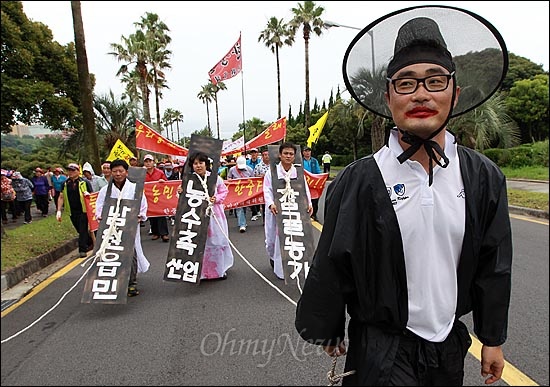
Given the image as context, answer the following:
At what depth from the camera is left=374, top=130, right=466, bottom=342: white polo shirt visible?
1.28 meters

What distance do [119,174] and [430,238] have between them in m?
4.05

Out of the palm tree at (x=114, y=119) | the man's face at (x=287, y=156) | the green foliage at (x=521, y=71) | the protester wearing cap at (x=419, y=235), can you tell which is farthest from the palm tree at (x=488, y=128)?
the palm tree at (x=114, y=119)

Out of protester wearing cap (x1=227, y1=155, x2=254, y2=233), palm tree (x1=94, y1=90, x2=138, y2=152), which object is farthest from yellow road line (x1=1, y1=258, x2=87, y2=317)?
palm tree (x1=94, y1=90, x2=138, y2=152)

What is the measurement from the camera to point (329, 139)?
102 feet

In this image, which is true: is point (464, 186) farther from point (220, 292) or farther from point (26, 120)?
point (26, 120)

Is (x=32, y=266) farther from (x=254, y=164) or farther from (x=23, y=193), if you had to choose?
(x=23, y=193)

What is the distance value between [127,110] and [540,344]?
75.6 feet

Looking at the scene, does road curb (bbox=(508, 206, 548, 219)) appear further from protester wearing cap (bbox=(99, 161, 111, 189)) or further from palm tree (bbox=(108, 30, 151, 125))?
palm tree (bbox=(108, 30, 151, 125))

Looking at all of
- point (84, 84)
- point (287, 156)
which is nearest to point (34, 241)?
point (84, 84)

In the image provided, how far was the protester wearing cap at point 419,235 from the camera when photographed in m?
1.28

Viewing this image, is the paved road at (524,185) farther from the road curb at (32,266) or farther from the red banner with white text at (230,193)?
the road curb at (32,266)

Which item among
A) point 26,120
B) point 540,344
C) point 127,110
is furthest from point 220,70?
point 127,110
